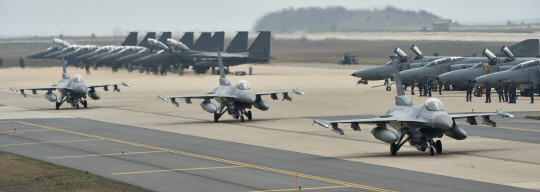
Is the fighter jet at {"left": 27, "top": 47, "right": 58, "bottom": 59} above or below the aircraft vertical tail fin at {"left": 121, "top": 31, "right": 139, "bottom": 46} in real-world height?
below

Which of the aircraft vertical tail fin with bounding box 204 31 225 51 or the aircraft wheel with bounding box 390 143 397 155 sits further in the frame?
the aircraft vertical tail fin with bounding box 204 31 225 51

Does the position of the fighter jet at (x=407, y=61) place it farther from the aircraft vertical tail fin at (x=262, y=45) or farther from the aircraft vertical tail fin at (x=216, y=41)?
the aircraft vertical tail fin at (x=216, y=41)

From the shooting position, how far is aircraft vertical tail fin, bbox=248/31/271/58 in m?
90.6

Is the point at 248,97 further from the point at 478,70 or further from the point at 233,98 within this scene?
the point at 478,70

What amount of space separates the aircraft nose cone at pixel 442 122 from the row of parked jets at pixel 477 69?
28665 mm

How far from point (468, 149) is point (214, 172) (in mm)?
9085

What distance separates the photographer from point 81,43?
136 m

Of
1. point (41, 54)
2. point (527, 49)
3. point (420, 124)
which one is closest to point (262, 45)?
point (527, 49)

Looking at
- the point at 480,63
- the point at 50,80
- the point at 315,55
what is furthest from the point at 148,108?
the point at 315,55

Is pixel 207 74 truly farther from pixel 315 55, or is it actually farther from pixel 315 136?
pixel 315 136

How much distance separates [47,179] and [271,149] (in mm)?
8343

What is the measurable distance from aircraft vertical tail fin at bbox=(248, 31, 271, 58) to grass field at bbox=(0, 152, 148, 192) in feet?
228

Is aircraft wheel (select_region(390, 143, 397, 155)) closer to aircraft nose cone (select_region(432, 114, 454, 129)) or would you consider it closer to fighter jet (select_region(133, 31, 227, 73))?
aircraft nose cone (select_region(432, 114, 454, 129))

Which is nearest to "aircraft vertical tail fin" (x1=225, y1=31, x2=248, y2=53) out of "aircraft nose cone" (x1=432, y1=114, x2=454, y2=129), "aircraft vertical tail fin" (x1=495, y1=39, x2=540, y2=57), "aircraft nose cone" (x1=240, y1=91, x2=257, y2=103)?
"aircraft vertical tail fin" (x1=495, y1=39, x2=540, y2=57)
